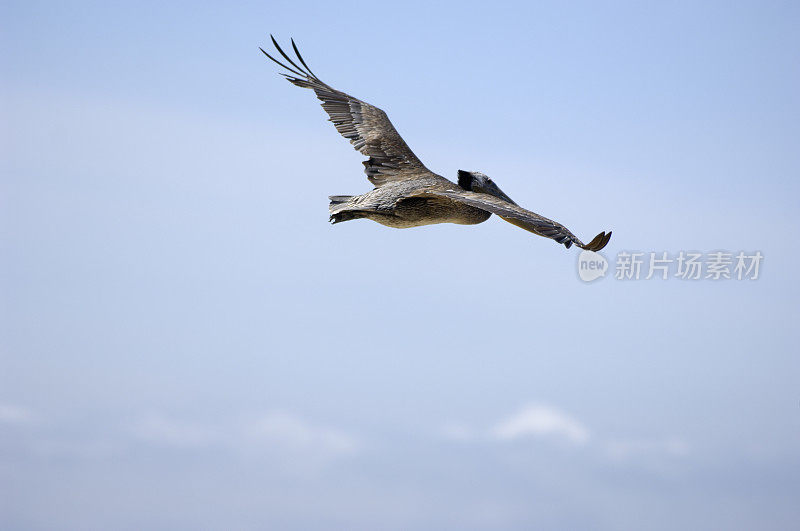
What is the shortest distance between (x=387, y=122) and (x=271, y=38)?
7.05ft

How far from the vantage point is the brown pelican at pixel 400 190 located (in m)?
7.79

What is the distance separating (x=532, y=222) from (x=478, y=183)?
7.60 feet

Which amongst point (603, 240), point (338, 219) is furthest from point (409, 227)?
point (603, 240)

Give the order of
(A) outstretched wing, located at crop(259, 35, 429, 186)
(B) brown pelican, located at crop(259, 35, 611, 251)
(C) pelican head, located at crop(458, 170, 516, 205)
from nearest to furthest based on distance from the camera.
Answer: (B) brown pelican, located at crop(259, 35, 611, 251) < (C) pelican head, located at crop(458, 170, 516, 205) < (A) outstretched wing, located at crop(259, 35, 429, 186)

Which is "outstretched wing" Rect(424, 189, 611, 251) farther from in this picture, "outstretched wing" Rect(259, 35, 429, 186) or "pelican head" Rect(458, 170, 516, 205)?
"outstretched wing" Rect(259, 35, 429, 186)

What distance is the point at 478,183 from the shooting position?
31.6 ft

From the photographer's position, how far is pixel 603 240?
6902 mm

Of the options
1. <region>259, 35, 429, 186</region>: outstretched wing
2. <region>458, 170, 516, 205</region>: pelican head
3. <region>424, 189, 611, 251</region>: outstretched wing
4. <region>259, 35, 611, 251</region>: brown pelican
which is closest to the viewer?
<region>424, 189, 611, 251</region>: outstretched wing

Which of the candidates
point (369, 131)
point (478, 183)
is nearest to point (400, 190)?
point (478, 183)

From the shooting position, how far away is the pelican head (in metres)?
9.56

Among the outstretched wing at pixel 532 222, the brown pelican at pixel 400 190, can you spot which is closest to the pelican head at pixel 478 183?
the brown pelican at pixel 400 190

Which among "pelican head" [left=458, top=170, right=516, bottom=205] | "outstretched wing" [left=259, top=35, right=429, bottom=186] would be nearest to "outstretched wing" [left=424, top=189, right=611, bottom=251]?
"pelican head" [left=458, top=170, right=516, bottom=205]

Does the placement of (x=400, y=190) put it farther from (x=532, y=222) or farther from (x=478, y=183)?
(x=532, y=222)

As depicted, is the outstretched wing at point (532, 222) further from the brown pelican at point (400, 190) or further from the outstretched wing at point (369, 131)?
the outstretched wing at point (369, 131)
